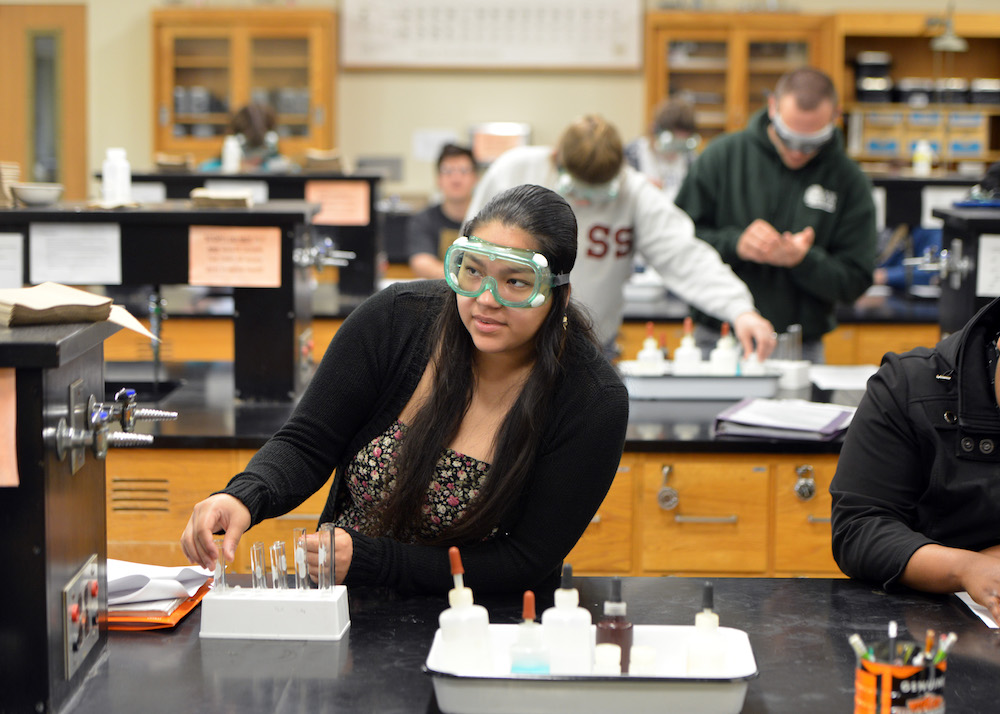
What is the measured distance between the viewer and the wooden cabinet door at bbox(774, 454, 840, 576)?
2.77 metres

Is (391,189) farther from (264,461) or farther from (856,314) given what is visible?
(264,461)

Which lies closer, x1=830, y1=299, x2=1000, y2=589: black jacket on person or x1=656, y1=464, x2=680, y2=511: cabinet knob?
x1=830, y1=299, x2=1000, y2=589: black jacket on person

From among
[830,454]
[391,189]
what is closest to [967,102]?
[391,189]

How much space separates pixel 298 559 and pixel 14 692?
1.24 feet

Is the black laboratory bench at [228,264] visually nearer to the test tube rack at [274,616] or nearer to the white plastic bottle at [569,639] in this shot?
the test tube rack at [274,616]

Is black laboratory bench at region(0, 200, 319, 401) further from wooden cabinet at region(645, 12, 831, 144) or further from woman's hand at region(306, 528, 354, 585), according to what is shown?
wooden cabinet at region(645, 12, 831, 144)

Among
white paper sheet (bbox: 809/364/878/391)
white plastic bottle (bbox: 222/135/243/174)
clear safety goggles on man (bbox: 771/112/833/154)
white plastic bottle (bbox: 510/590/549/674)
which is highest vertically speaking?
white plastic bottle (bbox: 222/135/243/174)

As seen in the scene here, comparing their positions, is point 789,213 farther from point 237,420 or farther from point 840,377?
point 237,420

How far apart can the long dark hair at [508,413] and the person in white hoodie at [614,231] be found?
1.47m

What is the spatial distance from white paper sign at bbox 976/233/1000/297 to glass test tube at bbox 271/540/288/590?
2081 millimetres

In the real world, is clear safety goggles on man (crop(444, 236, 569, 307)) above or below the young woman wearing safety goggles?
above

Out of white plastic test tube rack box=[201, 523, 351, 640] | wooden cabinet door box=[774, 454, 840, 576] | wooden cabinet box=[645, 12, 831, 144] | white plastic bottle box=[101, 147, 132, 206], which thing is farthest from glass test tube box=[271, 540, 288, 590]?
wooden cabinet box=[645, 12, 831, 144]

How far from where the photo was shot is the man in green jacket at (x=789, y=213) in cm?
360

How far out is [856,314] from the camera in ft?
15.2
